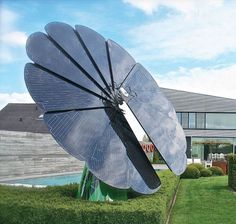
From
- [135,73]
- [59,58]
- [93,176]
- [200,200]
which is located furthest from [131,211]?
[200,200]

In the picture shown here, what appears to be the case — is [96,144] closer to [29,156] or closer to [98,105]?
[98,105]

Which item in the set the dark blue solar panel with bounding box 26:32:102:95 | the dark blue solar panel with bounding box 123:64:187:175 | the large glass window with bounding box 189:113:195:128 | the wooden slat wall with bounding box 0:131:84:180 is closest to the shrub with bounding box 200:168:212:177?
the wooden slat wall with bounding box 0:131:84:180

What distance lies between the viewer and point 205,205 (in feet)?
46.5

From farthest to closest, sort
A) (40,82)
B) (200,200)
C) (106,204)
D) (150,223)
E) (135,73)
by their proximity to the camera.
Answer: (200,200), (135,73), (40,82), (106,204), (150,223)

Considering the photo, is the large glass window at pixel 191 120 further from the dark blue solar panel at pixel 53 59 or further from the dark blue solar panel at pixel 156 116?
the dark blue solar panel at pixel 53 59

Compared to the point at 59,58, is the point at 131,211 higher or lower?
lower

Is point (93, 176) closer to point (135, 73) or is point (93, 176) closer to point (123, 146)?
point (123, 146)

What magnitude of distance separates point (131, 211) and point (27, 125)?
A: 40.8 metres

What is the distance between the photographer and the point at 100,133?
34.6 feet

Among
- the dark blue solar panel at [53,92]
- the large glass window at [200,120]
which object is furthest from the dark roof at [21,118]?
the dark blue solar panel at [53,92]

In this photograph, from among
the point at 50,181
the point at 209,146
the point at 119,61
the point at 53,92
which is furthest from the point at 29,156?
the point at 209,146

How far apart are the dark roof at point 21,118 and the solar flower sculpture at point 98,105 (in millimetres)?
34800

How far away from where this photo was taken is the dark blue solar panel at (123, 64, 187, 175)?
38.6 feet

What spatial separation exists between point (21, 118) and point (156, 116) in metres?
39.7
